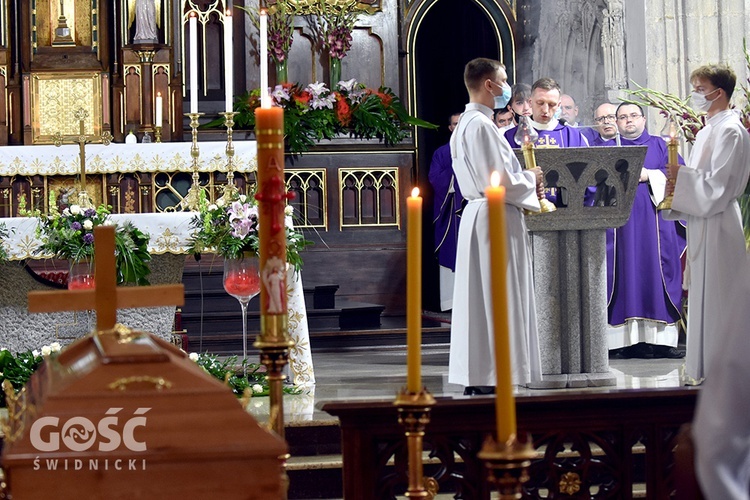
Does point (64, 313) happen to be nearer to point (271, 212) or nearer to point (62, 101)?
point (62, 101)

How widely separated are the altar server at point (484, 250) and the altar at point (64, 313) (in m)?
0.89

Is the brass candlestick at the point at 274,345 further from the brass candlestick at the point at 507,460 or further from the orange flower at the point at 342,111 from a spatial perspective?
the orange flower at the point at 342,111

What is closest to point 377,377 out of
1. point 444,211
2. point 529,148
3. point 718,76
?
point 529,148

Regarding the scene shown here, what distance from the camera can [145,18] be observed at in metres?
9.59

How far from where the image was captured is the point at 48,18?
9.82 m

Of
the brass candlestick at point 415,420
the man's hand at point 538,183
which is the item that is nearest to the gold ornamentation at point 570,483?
the brass candlestick at point 415,420

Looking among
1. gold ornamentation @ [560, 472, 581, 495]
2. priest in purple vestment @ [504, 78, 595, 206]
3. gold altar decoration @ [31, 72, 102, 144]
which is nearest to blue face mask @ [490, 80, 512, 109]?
priest in purple vestment @ [504, 78, 595, 206]

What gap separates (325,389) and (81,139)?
7.16 ft

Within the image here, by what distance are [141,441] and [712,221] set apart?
509 cm

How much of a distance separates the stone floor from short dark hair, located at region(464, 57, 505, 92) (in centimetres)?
158

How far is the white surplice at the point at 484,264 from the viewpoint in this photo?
5719 millimetres

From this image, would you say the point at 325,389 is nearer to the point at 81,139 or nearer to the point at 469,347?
the point at 469,347

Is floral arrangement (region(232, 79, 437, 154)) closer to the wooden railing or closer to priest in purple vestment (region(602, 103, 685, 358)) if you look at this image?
priest in purple vestment (region(602, 103, 685, 358))

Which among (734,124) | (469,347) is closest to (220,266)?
(469,347)
